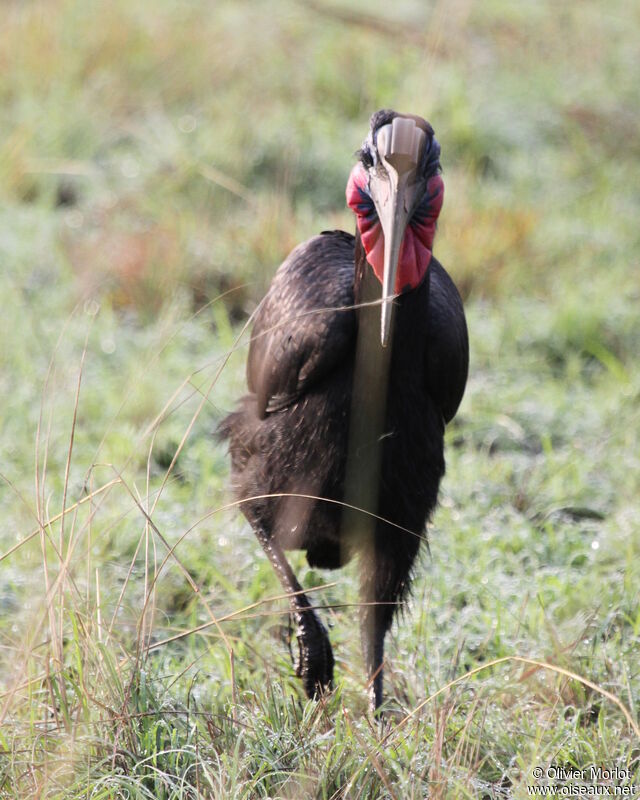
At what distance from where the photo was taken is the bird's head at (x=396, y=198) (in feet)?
7.97

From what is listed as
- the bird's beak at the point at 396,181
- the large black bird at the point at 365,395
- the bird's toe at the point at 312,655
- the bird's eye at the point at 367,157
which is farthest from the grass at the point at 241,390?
the bird's eye at the point at 367,157

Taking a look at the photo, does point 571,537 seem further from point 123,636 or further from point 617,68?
point 617,68

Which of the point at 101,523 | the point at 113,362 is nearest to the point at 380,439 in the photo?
the point at 101,523

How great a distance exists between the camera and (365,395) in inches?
104

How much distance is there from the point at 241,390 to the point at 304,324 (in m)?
1.67

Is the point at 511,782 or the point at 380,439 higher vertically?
the point at 380,439

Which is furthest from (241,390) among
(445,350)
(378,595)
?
(445,350)

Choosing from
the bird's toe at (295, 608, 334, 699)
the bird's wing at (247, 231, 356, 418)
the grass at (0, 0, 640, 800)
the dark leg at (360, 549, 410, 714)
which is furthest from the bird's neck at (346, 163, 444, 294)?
the bird's toe at (295, 608, 334, 699)

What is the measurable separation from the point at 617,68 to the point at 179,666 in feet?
19.0

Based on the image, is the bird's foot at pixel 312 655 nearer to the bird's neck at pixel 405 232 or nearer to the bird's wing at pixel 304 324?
the bird's wing at pixel 304 324

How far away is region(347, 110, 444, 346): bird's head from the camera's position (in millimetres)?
2428

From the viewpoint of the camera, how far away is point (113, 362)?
15.1ft

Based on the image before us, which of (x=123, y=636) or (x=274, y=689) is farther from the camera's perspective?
(x=123, y=636)

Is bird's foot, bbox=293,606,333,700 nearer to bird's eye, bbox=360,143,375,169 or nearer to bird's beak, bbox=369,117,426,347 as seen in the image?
bird's beak, bbox=369,117,426,347
